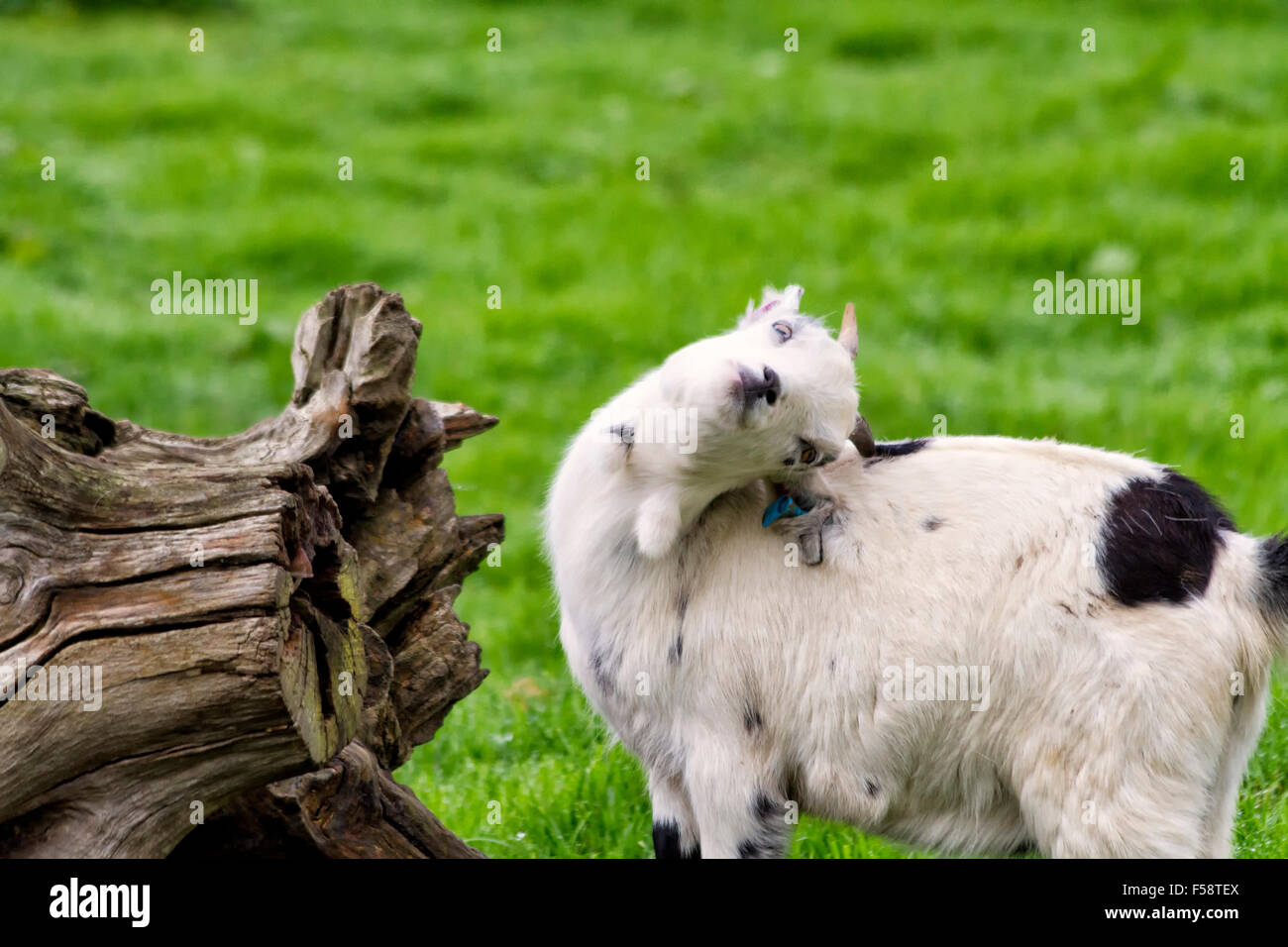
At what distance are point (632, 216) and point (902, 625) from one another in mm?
8322

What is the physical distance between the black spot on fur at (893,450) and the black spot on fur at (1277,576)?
3.22 feet

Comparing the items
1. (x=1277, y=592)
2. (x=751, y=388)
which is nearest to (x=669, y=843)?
(x=751, y=388)

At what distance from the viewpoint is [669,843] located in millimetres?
4227

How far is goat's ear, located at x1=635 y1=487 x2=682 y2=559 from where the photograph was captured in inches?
155

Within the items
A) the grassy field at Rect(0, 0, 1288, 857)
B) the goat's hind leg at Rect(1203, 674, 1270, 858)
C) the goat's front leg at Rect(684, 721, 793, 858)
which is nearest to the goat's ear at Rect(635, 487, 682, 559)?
the goat's front leg at Rect(684, 721, 793, 858)

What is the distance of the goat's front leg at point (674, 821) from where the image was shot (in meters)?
4.20

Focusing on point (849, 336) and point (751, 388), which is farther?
point (849, 336)

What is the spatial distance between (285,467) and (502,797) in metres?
1.90

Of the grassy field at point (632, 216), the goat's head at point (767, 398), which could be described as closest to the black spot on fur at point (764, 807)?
the goat's head at point (767, 398)

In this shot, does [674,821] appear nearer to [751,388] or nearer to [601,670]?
[601,670]

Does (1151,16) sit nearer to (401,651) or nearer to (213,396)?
(213,396)

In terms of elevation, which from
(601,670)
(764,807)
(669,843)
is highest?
(601,670)

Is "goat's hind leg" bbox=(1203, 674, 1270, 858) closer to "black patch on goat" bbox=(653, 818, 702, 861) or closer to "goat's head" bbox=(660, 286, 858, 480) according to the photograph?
"goat's head" bbox=(660, 286, 858, 480)

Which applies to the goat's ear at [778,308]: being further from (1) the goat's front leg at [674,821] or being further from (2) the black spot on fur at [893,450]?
(1) the goat's front leg at [674,821]
